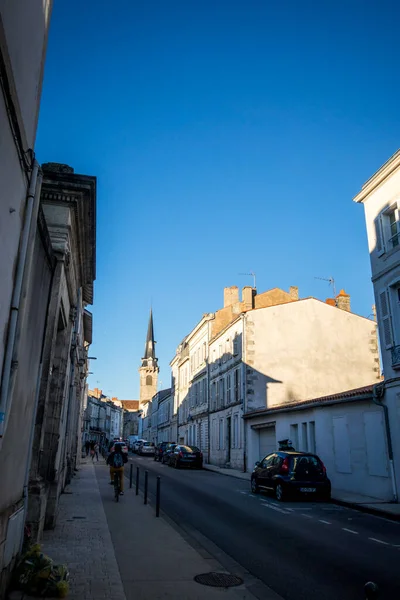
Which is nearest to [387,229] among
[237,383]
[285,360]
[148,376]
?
[285,360]

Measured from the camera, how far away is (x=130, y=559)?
7.19 meters

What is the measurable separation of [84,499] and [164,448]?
85.1 feet

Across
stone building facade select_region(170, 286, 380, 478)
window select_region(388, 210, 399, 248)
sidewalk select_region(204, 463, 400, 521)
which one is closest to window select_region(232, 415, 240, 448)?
stone building facade select_region(170, 286, 380, 478)

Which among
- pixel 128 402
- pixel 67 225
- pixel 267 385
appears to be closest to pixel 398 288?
pixel 67 225

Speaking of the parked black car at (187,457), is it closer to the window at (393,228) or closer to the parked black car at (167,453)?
→ the parked black car at (167,453)

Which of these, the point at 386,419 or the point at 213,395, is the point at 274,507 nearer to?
the point at 386,419

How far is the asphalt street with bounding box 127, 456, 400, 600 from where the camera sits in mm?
6215

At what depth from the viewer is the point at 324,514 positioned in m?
12.6

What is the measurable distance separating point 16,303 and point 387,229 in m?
14.9

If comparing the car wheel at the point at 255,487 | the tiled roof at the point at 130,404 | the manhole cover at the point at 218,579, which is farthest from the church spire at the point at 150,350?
the manhole cover at the point at 218,579

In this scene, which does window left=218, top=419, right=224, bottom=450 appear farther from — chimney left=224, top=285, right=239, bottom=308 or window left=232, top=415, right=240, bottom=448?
chimney left=224, top=285, right=239, bottom=308

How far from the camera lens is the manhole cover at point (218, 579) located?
6020 mm

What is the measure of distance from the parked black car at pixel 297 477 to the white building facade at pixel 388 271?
2.21 meters

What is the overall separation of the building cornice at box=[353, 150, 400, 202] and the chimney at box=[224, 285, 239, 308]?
23.9 meters
